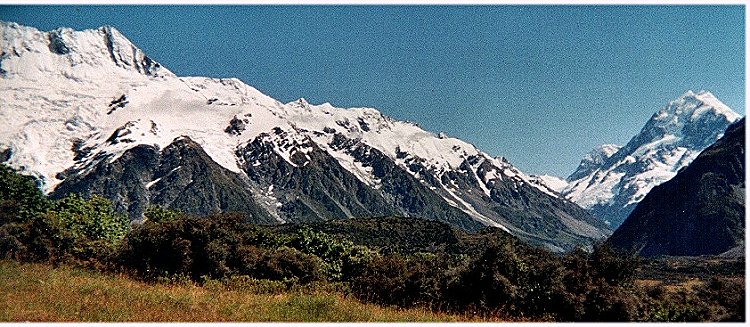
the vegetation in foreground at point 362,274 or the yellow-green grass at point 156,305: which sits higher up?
the vegetation in foreground at point 362,274

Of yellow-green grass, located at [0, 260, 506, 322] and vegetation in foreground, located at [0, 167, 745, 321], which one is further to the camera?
vegetation in foreground, located at [0, 167, 745, 321]

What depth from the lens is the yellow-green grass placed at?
1405 centimetres

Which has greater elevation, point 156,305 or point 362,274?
point 362,274

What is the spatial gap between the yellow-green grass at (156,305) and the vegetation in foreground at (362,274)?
4.4 inches

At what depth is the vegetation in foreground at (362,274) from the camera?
18.4 metres

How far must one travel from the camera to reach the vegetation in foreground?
18.4 m

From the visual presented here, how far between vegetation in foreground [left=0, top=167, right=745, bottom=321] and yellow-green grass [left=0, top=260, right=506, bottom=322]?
0.11 m

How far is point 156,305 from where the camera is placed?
51.0ft

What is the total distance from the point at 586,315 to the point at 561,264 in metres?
1.82

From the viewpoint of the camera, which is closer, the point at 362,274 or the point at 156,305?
the point at 156,305

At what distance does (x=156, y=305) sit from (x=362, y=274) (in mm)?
10572

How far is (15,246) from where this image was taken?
26.7 metres

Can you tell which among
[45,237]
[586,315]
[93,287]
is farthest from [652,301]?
[45,237]

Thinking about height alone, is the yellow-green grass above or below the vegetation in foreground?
below
